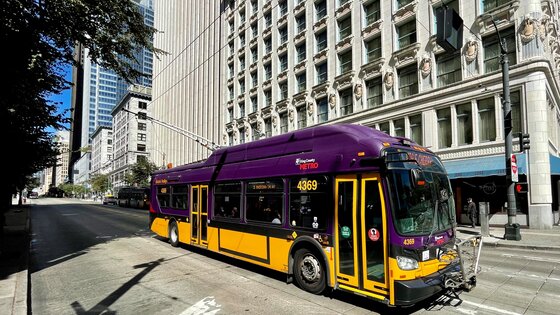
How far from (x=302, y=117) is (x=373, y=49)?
29.6 ft

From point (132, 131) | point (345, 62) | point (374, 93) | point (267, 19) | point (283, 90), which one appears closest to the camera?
point (374, 93)

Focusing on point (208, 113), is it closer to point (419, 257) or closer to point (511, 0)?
point (511, 0)

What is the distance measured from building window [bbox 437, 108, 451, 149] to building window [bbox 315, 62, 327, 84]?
36.1ft

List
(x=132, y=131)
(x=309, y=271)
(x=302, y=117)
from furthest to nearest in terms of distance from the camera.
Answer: (x=132, y=131), (x=302, y=117), (x=309, y=271)

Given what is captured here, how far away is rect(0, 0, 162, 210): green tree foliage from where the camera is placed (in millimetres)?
8543

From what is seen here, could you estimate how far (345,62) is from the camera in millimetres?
28859

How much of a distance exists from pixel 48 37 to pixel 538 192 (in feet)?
72.4

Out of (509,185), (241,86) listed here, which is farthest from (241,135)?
(509,185)

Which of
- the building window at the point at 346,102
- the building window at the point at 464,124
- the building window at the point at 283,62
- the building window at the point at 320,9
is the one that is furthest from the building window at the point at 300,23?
the building window at the point at 464,124

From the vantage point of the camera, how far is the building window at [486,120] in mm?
20016

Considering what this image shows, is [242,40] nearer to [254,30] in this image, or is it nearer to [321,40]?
[254,30]

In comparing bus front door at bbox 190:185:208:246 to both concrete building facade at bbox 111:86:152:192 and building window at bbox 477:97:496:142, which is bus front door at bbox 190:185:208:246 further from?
concrete building facade at bbox 111:86:152:192

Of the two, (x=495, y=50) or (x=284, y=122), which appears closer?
→ (x=495, y=50)

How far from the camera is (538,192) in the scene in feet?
59.2
